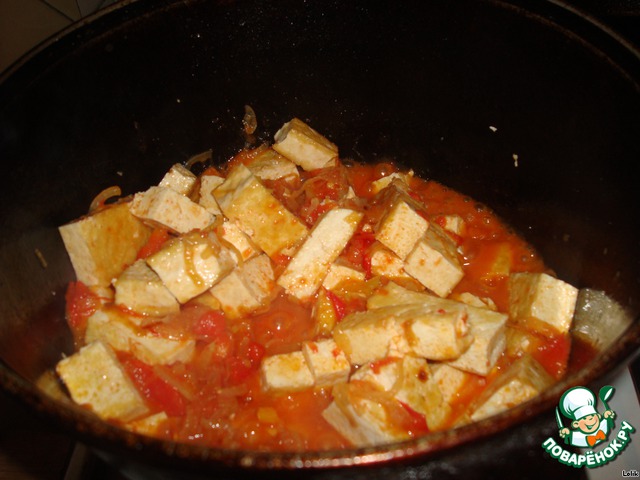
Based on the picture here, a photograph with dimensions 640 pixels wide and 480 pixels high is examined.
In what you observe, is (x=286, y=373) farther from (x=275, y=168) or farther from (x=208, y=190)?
(x=275, y=168)

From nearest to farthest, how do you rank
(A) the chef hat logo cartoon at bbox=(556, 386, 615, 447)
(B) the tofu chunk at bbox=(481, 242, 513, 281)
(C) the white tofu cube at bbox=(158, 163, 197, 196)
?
(A) the chef hat logo cartoon at bbox=(556, 386, 615, 447)
(B) the tofu chunk at bbox=(481, 242, 513, 281)
(C) the white tofu cube at bbox=(158, 163, 197, 196)

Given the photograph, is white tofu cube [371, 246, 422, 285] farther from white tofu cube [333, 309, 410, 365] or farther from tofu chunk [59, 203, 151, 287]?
tofu chunk [59, 203, 151, 287]

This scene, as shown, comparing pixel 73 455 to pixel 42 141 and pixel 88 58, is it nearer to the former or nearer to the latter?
pixel 42 141

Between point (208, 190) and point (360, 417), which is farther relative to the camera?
→ point (208, 190)

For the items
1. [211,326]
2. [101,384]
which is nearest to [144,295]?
[211,326]

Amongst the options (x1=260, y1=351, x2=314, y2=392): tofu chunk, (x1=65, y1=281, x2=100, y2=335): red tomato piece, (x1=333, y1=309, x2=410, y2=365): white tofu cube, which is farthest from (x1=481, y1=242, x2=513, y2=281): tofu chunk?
(x1=65, y1=281, x2=100, y2=335): red tomato piece

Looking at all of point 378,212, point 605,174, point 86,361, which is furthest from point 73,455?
point 605,174

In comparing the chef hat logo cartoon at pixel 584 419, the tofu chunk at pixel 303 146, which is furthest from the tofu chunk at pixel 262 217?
the chef hat logo cartoon at pixel 584 419
